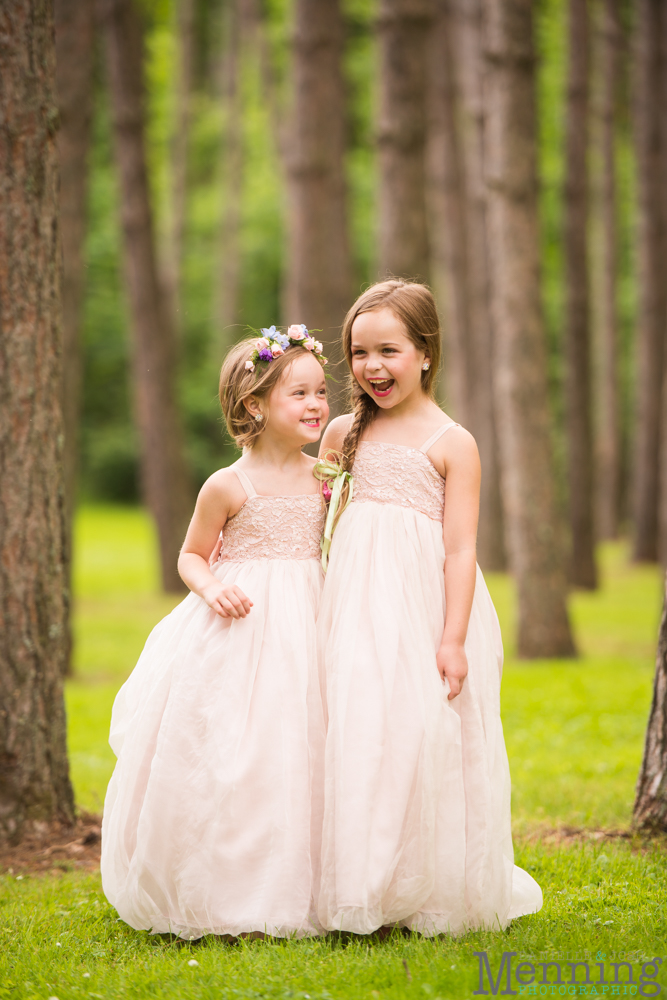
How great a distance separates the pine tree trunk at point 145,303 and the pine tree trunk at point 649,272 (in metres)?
7.96

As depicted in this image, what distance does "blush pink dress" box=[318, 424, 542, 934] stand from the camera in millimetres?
3027

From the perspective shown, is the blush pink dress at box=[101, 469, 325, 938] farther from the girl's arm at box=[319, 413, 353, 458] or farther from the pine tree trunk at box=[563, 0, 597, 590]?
the pine tree trunk at box=[563, 0, 597, 590]

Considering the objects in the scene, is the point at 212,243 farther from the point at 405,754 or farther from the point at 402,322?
the point at 405,754

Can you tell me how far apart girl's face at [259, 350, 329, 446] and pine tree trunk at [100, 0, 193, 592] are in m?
9.60

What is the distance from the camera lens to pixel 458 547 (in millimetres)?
3285

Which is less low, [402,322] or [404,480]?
[402,322]

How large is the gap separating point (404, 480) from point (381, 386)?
34cm

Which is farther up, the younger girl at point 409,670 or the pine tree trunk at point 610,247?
the pine tree trunk at point 610,247

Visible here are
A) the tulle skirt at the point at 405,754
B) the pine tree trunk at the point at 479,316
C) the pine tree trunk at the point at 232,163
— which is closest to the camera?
the tulle skirt at the point at 405,754

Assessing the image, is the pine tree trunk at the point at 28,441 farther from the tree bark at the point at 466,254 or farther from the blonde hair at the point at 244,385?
the tree bark at the point at 466,254

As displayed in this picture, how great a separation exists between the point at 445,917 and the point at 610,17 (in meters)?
17.6

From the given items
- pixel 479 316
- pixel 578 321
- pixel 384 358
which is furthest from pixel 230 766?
pixel 479 316

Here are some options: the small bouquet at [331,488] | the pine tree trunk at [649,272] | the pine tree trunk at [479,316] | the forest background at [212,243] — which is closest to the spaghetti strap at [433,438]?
the small bouquet at [331,488]

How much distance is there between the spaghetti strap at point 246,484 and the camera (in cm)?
346
